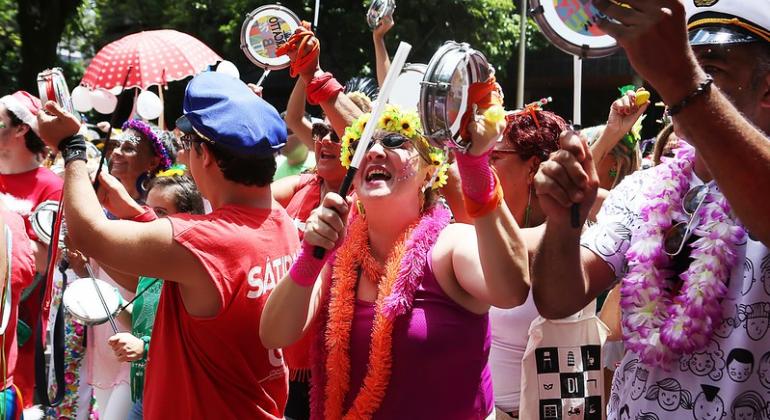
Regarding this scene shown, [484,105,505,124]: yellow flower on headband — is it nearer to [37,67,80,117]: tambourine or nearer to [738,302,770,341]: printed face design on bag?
[738,302,770,341]: printed face design on bag

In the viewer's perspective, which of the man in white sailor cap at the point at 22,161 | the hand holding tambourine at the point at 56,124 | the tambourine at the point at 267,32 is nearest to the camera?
the hand holding tambourine at the point at 56,124

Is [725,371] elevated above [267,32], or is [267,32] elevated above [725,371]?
[725,371]

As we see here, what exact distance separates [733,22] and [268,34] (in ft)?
11.1

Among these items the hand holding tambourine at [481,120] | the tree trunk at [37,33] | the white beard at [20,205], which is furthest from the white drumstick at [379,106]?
the tree trunk at [37,33]

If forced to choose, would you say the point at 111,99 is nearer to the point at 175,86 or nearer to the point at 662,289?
the point at 662,289

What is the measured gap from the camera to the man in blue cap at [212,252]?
2.68 meters

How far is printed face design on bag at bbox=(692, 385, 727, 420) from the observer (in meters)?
1.95

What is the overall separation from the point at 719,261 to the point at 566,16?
0.67 m

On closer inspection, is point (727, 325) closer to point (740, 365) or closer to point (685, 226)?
point (740, 365)

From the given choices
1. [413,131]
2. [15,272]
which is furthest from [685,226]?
[15,272]

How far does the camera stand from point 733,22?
6.35 feet

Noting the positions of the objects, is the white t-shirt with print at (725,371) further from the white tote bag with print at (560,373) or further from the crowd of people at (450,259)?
the white tote bag with print at (560,373)

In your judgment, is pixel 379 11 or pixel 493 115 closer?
pixel 493 115

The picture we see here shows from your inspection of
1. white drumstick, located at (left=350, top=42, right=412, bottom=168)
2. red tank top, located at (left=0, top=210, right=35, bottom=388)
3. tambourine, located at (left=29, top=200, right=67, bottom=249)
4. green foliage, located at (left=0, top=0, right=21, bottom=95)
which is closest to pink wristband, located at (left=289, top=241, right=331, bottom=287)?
white drumstick, located at (left=350, top=42, right=412, bottom=168)
